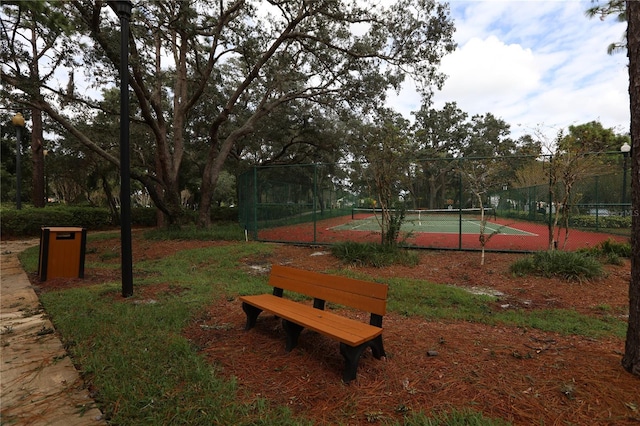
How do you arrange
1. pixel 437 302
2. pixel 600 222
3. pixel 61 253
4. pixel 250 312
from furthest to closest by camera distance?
pixel 600 222, pixel 61 253, pixel 437 302, pixel 250 312

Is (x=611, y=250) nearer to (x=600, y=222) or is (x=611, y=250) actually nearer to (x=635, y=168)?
(x=635, y=168)

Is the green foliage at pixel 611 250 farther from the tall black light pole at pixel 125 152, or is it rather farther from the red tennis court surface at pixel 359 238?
the tall black light pole at pixel 125 152

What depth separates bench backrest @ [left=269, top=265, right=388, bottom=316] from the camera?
2851 millimetres

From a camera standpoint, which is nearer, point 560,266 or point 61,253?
point 560,266

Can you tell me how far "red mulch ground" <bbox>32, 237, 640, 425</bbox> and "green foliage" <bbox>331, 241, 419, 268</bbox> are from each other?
3.18 m

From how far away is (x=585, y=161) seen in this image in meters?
6.98

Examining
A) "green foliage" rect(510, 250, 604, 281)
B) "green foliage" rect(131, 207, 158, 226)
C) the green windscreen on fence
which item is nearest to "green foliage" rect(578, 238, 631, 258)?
"green foliage" rect(510, 250, 604, 281)

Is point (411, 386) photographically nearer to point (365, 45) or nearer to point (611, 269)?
point (611, 269)

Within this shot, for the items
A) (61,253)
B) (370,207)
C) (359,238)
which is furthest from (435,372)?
(359,238)

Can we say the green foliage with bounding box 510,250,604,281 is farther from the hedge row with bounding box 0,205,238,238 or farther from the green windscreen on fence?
the hedge row with bounding box 0,205,238,238

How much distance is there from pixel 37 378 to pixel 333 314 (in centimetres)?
258

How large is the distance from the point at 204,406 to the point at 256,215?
940 centimetres

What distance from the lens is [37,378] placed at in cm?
270

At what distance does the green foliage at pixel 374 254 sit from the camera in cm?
739
